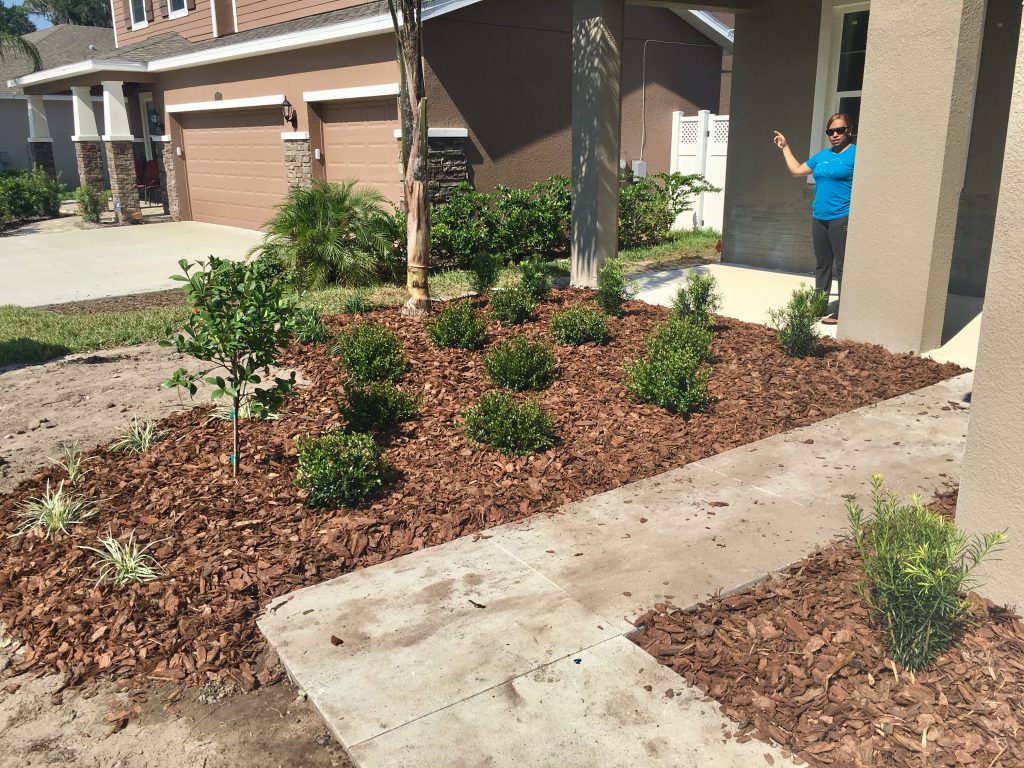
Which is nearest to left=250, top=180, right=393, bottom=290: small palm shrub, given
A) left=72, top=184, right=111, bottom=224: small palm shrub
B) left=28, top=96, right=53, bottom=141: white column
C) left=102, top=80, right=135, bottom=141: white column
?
left=102, top=80, right=135, bottom=141: white column

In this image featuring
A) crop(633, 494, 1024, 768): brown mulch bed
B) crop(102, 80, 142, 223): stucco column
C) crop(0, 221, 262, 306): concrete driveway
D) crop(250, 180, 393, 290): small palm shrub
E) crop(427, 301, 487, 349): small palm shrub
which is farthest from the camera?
crop(102, 80, 142, 223): stucco column

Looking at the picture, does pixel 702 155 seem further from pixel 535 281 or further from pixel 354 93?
pixel 535 281

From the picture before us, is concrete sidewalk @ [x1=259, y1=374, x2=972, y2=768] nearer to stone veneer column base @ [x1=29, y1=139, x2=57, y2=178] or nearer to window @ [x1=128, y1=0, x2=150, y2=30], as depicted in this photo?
window @ [x1=128, y1=0, x2=150, y2=30]

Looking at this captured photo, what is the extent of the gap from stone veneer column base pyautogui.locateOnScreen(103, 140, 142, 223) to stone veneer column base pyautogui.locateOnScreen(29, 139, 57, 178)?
8373 mm

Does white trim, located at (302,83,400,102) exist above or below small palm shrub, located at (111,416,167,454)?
above

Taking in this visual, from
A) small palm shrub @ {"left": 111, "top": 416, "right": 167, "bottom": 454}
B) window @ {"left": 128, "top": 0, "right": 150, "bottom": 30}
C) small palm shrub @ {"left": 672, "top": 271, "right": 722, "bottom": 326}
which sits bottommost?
small palm shrub @ {"left": 111, "top": 416, "right": 167, "bottom": 454}

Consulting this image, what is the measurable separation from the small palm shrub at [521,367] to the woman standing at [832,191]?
9.66 ft

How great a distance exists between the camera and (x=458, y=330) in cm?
736

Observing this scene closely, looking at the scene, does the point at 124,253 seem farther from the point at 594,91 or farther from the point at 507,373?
the point at 507,373

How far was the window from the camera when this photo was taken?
72.7ft

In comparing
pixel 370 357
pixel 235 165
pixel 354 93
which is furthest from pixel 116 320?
pixel 235 165

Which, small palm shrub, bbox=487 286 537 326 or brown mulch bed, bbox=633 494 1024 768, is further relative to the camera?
small palm shrub, bbox=487 286 537 326

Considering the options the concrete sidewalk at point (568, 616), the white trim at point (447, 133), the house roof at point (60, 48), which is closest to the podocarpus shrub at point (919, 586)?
the concrete sidewalk at point (568, 616)

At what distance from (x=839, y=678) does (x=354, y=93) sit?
1200 cm
